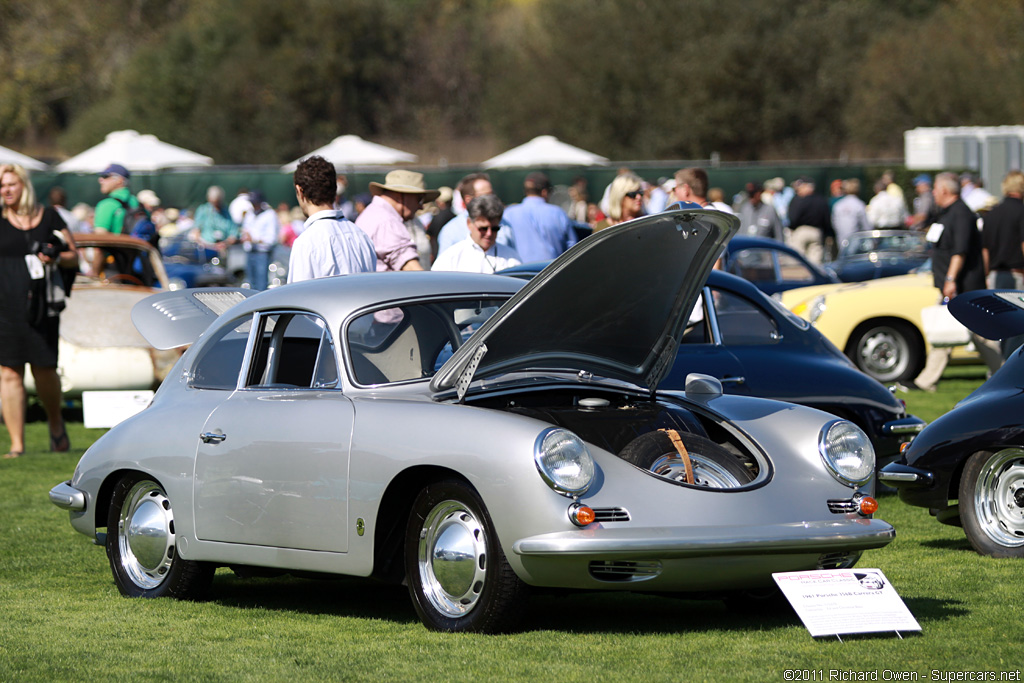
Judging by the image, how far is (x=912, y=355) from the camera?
1561 centimetres

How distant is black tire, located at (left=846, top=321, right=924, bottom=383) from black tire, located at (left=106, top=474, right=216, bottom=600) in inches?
398

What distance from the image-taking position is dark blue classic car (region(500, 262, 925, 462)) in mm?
9227

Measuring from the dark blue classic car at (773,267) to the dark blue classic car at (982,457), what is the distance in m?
7.74

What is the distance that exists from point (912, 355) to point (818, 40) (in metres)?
40.1

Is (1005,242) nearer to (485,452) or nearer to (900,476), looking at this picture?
(900,476)

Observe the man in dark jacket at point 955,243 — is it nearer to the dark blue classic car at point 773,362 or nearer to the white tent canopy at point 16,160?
the dark blue classic car at point 773,362

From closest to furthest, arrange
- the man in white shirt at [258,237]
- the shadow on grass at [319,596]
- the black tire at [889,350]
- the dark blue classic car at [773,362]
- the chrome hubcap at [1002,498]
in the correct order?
the shadow on grass at [319,596], the chrome hubcap at [1002,498], the dark blue classic car at [773,362], the black tire at [889,350], the man in white shirt at [258,237]

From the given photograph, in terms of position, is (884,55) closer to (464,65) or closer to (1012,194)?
(464,65)

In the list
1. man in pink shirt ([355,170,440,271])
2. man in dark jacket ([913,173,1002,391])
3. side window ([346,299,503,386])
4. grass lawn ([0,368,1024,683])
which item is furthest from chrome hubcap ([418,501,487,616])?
man in dark jacket ([913,173,1002,391])

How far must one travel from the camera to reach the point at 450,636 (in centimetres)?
553

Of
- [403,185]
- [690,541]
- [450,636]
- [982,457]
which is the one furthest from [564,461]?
[403,185]

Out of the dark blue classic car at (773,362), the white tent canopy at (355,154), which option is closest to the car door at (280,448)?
the dark blue classic car at (773,362)

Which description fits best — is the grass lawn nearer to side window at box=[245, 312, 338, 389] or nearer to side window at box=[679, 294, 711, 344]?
side window at box=[245, 312, 338, 389]

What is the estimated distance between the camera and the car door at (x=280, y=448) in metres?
5.95
